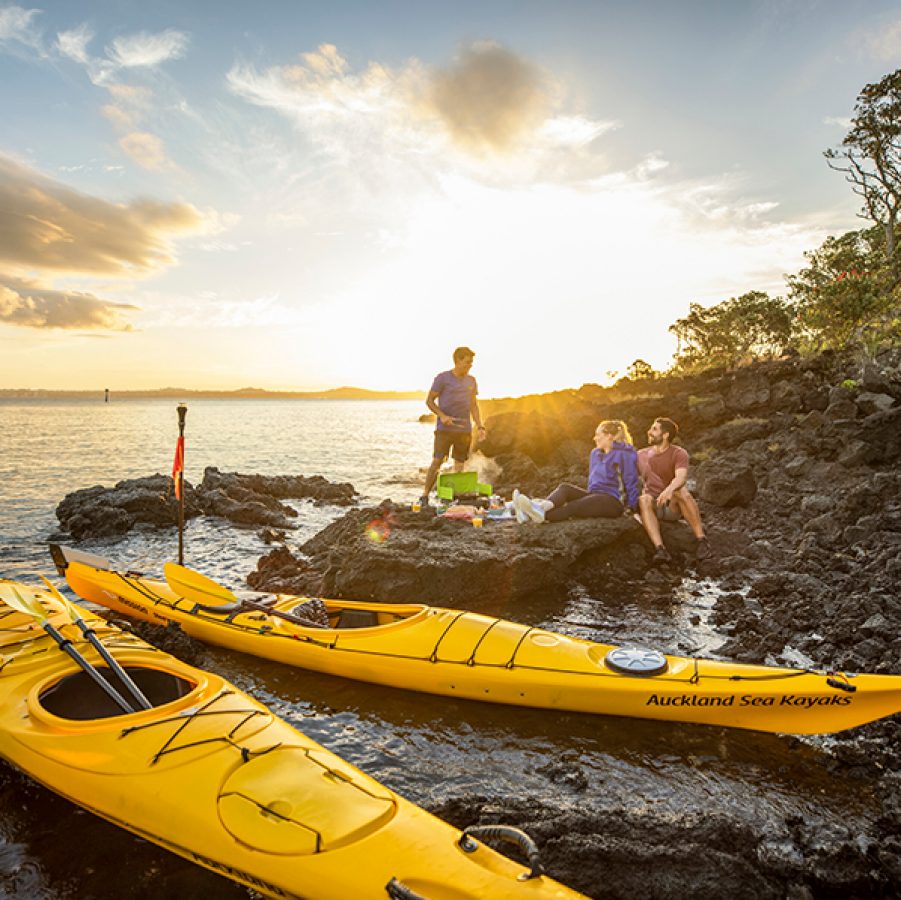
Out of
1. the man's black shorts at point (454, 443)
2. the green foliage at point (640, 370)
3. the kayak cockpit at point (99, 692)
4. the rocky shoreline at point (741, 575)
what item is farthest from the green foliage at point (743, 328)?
the kayak cockpit at point (99, 692)

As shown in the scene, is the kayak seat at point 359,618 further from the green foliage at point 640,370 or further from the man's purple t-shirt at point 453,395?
the green foliage at point 640,370

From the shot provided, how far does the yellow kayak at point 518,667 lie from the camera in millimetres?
4000

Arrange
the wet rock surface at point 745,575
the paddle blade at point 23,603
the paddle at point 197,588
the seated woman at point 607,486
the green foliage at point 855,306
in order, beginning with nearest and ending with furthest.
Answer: the wet rock surface at point 745,575 → the paddle blade at point 23,603 → the paddle at point 197,588 → the seated woman at point 607,486 → the green foliage at point 855,306

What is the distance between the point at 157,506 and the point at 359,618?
31.4ft

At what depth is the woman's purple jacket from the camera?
8.47 m

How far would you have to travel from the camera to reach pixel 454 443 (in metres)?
10.5

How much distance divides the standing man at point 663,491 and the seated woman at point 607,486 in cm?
29

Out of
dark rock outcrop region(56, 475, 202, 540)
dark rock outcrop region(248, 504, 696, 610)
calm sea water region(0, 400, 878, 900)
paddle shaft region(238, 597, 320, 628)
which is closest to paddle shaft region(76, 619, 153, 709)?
calm sea water region(0, 400, 878, 900)

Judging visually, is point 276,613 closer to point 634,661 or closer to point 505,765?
point 505,765

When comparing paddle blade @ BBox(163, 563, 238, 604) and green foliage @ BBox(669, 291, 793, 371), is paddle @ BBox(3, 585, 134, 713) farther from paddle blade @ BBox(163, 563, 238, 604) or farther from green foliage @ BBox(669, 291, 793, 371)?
green foliage @ BBox(669, 291, 793, 371)

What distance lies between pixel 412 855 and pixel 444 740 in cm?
207

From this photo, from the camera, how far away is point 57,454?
102ft

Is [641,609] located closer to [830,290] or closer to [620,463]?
[620,463]

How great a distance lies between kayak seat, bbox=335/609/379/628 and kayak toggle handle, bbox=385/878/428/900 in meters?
3.66
